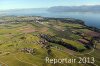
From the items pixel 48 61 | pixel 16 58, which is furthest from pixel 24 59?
pixel 48 61

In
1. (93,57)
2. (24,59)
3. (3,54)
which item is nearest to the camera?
(24,59)

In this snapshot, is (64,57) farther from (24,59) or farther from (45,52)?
(24,59)

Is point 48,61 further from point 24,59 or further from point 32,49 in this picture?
point 32,49

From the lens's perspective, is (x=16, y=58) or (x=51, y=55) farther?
(x=51, y=55)

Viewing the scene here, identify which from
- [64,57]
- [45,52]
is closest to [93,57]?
[64,57]

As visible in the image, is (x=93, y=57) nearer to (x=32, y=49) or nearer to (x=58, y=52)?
(x=58, y=52)

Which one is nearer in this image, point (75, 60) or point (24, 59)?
point (24, 59)

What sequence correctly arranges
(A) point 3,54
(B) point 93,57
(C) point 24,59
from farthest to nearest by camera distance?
Result: (B) point 93,57
(A) point 3,54
(C) point 24,59

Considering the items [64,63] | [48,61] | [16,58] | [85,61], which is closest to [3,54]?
[16,58]
